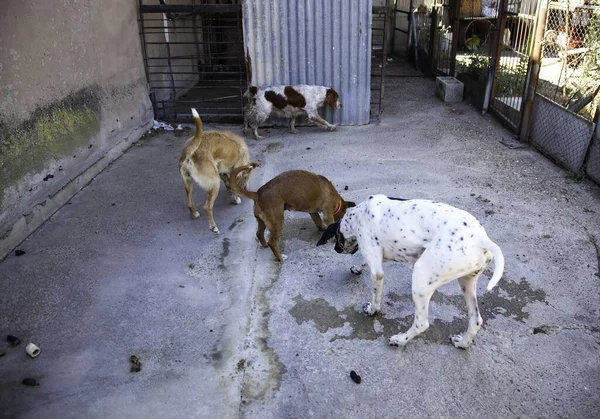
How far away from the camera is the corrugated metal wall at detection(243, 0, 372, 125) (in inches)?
319

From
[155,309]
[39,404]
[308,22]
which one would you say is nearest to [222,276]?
[155,309]

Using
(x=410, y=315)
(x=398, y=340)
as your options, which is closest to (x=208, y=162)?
(x=410, y=315)

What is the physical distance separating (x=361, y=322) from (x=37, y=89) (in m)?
4.63

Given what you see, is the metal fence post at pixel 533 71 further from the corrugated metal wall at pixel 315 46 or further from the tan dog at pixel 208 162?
the tan dog at pixel 208 162

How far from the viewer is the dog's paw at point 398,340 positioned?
3.58m

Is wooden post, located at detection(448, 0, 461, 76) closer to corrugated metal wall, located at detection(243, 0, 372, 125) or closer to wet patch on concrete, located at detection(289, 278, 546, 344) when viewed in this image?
corrugated metal wall, located at detection(243, 0, 372, 125)

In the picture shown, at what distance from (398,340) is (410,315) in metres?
0.42

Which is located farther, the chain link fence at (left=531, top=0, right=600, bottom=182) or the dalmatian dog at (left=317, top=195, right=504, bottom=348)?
the chain link fence at (left=531, top=0, right=600, bottom=182)

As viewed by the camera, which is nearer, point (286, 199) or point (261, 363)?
point (261, 363)

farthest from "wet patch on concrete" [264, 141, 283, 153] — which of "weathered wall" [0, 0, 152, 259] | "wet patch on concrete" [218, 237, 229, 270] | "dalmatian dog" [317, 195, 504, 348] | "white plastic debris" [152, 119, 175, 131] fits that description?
"dalmatian dog" [317, 195, 504, 348]

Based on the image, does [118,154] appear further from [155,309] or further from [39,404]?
[39,404]

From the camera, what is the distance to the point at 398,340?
11.8ft

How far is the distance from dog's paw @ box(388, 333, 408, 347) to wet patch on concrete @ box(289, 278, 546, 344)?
0.44 feet

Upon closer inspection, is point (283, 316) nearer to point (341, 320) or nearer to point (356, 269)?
point (341, 320)
